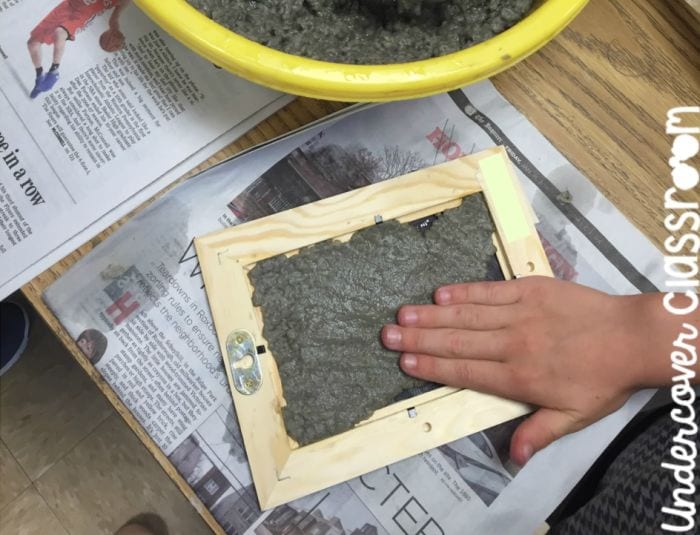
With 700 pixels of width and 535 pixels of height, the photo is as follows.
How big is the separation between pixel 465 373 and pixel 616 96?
1.09ft

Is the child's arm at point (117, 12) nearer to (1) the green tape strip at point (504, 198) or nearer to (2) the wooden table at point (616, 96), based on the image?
(2) the wooden table at point (616, 96)

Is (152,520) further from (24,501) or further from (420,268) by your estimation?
(420,268)

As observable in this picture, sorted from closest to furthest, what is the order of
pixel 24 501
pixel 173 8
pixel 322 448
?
pixel 173 8
pixel 322 448
pixel 24 501

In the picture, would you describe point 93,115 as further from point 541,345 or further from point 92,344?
point 541,345

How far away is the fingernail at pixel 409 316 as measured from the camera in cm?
54

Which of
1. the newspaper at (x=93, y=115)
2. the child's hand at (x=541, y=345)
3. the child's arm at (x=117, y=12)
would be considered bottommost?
the child's hand at (x=541, y=345)

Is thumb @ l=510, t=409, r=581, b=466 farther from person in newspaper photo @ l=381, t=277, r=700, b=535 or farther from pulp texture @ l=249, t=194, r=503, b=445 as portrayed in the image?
pulp texture @ l=249, t=194, r=503, b=445

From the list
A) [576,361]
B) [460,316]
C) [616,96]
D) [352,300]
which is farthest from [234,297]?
[616,96]

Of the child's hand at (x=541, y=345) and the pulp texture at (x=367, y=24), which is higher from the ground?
the pulp texture at (x=367, y=24)

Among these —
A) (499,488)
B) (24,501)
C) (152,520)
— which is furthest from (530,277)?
(24,501)

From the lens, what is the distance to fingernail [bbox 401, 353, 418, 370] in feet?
1.75

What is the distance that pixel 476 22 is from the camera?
1.55 feet

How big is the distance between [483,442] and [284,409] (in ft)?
0.65

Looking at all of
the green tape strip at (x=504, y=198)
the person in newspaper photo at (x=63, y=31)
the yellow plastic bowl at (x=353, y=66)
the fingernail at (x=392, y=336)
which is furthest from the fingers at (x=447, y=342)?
the person in newspaper photo at (x=63, y=31)
